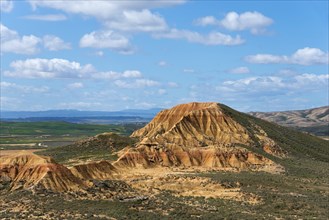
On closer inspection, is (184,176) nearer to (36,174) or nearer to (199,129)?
(36,174)

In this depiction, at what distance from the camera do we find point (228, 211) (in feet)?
168

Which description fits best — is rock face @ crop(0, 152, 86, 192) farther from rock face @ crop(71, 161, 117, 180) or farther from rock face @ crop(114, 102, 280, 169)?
rock face @ crop(114, 102, 280, 169)

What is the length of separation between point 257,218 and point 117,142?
76271mm

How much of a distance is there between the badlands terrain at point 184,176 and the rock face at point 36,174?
5.1 inches

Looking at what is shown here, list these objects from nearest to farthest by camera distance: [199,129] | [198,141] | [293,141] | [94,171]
A: [94,171], [198,141], [199,129], [293,141]

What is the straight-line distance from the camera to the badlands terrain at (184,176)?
168ft

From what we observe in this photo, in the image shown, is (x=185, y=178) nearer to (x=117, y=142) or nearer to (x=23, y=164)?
(x=23, y=164)

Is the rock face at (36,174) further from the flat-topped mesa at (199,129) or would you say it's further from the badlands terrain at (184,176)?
the flat-topped mesa at (199,129)

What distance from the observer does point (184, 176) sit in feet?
244

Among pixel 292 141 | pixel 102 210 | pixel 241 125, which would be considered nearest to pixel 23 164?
pixel 102 210

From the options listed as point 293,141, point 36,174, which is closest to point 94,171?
point 36,174

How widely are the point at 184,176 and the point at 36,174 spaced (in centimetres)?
2353

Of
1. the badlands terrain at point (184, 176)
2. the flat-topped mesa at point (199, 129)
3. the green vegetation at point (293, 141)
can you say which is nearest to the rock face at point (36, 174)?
the badlands terrain at point (184, 176)

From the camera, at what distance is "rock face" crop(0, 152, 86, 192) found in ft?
194
